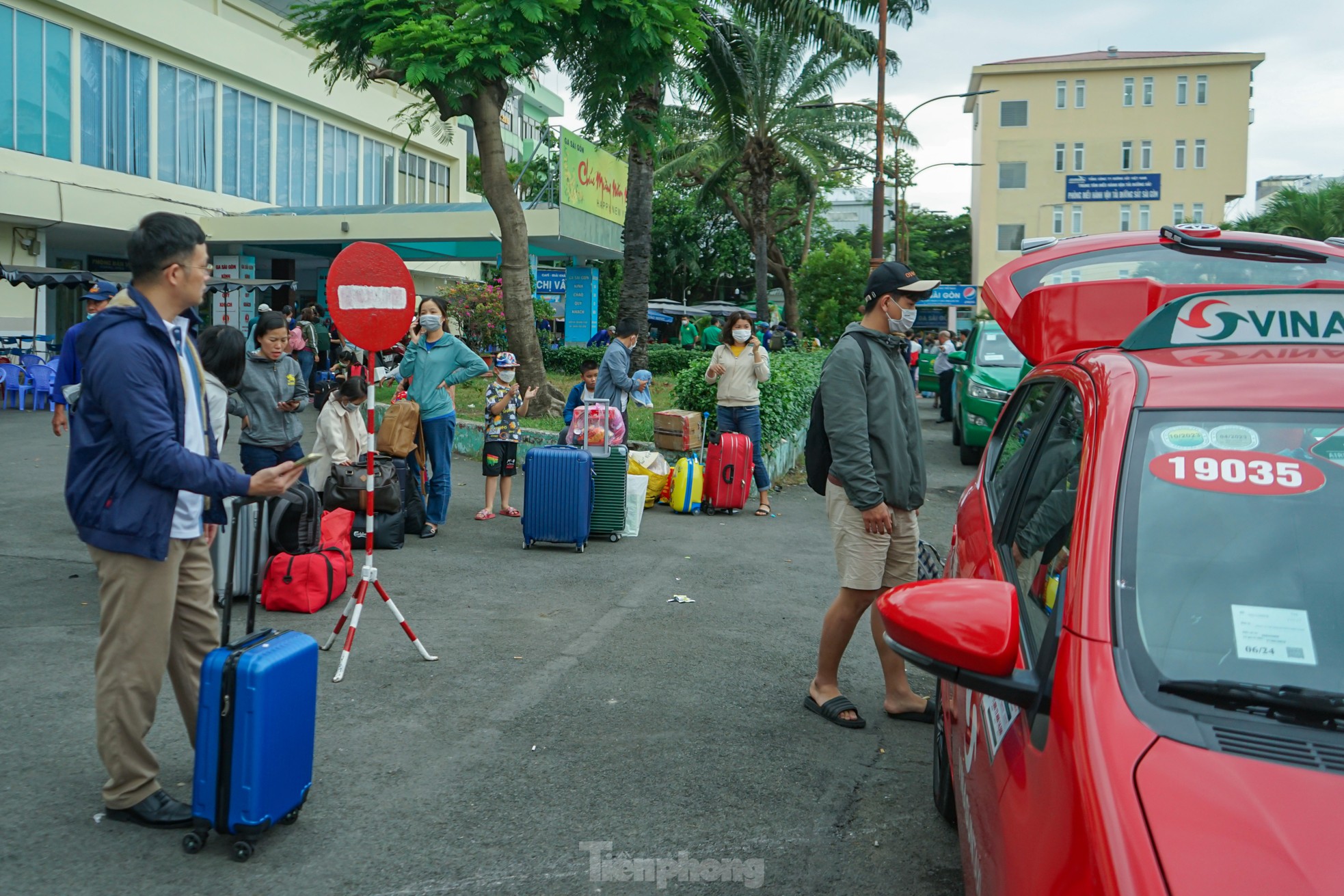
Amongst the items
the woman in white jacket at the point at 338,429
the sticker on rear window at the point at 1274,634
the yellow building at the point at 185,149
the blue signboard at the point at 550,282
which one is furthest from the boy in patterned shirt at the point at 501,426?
the blue signboard at the point at 550,282

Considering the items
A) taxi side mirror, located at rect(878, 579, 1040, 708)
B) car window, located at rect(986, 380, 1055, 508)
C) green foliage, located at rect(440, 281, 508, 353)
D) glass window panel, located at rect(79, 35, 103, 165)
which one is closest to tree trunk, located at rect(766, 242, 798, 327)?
green foliage, located at rect(440, 281, 508, 353)

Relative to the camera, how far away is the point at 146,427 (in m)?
3.43

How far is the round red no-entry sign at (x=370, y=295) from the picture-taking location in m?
5.73

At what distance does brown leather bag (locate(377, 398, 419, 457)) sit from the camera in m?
8.49

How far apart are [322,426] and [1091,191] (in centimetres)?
5095

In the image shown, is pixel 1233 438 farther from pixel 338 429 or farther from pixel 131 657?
pixel 338 429

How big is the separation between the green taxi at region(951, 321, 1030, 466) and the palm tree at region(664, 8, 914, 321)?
27.1 feet

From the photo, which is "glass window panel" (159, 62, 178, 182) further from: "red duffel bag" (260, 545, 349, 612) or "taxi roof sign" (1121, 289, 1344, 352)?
"taxi roof sign" (1121, 289, 1344, 352)

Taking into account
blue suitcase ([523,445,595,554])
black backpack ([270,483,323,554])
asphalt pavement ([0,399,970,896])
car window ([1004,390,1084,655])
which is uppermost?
car window ([1004,390,1084,655])

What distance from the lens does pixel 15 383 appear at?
1841 cm

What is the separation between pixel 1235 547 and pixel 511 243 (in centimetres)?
1339

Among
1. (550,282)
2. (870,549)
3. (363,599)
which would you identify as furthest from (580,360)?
(870,549)

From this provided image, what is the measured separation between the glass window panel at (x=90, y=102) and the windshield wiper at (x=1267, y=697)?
85.1 ft

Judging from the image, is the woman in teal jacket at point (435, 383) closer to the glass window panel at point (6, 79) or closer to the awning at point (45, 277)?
the awning at point (45, 277)
